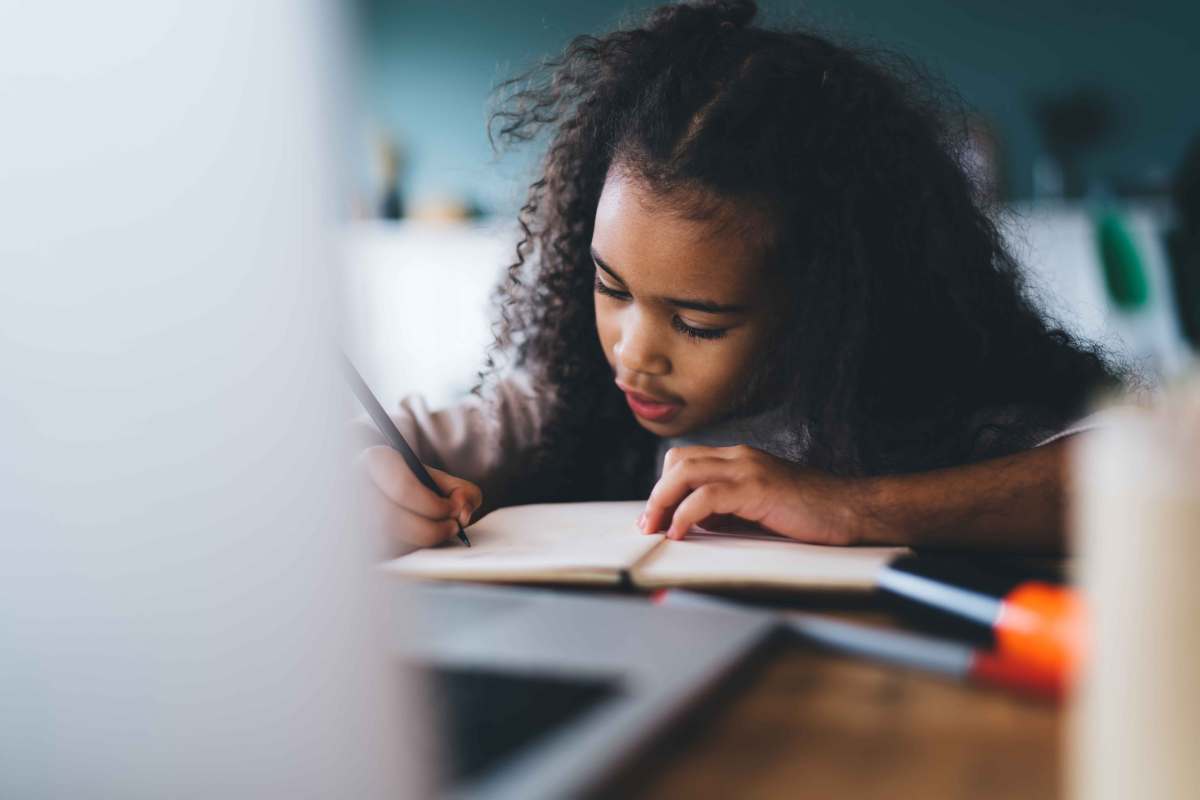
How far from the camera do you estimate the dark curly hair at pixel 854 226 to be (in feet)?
2.70

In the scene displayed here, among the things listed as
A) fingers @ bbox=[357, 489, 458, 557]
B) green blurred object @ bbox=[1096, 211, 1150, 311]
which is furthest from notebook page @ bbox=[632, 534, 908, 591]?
green blurred object @ bbox=[1096, 211, 1150, 311]

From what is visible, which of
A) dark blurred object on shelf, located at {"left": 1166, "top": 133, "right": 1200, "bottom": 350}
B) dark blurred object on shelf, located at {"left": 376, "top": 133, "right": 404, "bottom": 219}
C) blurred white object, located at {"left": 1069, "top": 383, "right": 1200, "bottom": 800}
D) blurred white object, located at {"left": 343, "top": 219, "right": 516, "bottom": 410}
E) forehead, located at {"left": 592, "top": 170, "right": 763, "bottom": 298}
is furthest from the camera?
dark blurred object on shelf, located at {"left": 376, "top": 133, "right": 404, "bottom": 219}

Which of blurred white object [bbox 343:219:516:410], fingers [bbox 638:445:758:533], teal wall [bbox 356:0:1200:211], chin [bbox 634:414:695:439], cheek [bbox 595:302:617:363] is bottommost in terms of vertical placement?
blurred white object [bbox 343:219:516:410]

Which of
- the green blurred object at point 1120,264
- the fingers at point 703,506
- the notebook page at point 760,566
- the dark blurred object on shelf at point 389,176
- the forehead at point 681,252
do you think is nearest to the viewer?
the notebook page at point 760,566

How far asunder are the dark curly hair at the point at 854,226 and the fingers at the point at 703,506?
0.77 ft

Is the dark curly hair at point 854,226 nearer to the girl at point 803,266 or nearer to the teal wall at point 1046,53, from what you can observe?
the girl at point 803,266

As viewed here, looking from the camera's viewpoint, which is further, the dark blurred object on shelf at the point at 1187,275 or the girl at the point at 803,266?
the dark blurred object on shelf at the point at 1187,275

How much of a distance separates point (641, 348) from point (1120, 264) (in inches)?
78.8

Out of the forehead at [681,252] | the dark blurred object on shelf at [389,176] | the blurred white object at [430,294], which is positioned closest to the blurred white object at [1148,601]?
the forehead at [681,252]

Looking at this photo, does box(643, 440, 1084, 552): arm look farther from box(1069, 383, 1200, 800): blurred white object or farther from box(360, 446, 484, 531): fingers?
box(1069, 383, 1200, 800): blurred white object

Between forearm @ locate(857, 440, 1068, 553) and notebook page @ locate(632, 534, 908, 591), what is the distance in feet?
0.15

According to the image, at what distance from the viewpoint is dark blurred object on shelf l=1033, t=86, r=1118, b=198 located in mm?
2625

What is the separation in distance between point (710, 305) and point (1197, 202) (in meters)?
2.23

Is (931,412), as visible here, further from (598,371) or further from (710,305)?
(598,371)
